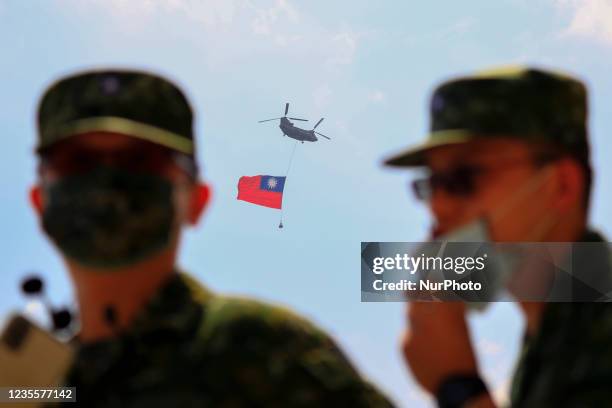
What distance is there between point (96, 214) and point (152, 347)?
0.88 meters

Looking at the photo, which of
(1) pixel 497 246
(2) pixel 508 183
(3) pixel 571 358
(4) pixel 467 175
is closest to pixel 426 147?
(4) pixel 467 175

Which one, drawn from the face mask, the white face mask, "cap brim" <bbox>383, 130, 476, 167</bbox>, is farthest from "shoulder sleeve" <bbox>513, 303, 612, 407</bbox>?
the face mask

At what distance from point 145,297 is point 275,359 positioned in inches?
35.8

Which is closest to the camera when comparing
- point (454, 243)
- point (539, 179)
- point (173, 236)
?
point (539, 179)

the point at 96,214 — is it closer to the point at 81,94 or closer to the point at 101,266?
the point at 101,266

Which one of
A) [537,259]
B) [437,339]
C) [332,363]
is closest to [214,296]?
[332,363]

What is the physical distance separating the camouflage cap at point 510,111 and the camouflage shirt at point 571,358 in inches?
25.3

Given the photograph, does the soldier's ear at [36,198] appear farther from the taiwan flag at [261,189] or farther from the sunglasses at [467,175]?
the taiwan flag at [261,189]

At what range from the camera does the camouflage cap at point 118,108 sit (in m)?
5.67

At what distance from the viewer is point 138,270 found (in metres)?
5.59

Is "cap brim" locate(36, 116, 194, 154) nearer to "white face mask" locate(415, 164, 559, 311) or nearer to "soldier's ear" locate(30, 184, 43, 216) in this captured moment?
"soldier's ear" locate(30, 184, 43, 216)

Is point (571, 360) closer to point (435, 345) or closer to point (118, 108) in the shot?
point (435, 345)

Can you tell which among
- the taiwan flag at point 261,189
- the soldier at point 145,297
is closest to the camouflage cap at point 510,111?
the soldier at point 145,297

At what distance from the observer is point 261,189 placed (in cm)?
3691
